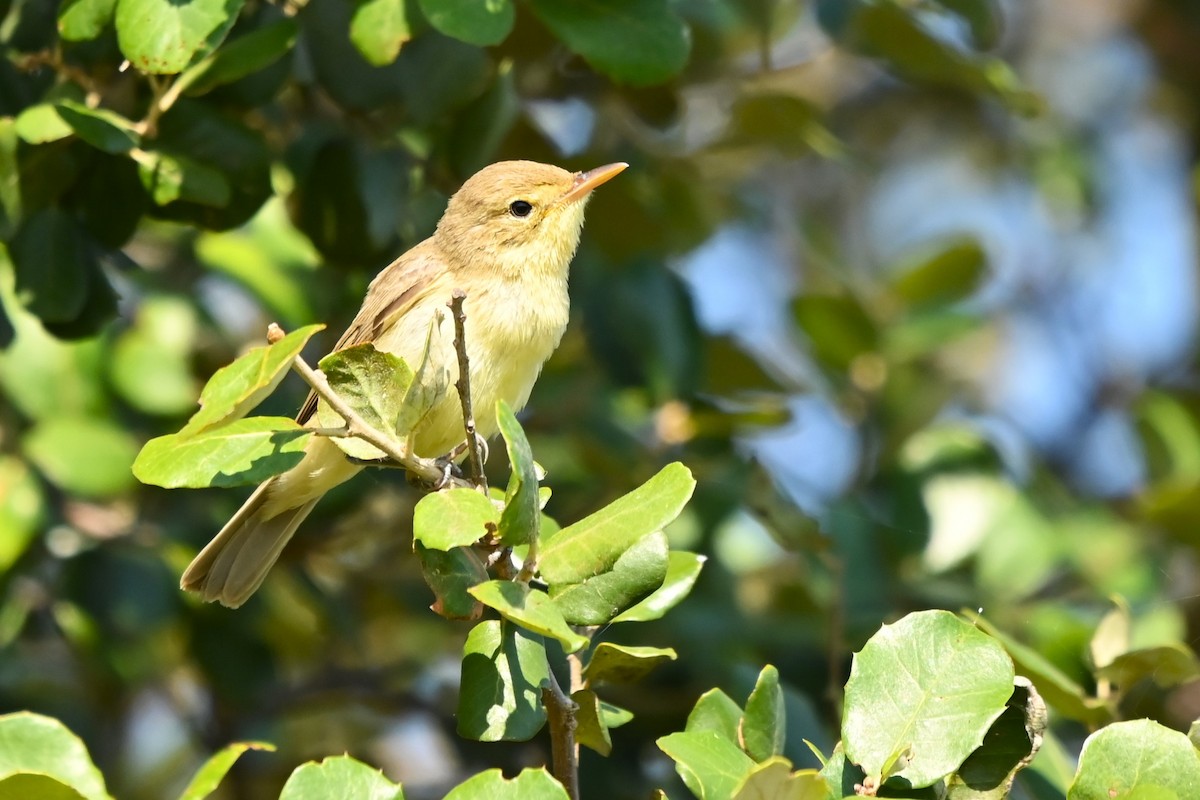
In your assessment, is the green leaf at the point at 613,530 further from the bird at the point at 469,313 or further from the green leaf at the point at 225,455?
the bird at the point at 469,313

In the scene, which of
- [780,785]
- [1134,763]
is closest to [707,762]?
[780,785]

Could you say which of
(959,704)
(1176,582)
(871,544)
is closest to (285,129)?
(871,544)

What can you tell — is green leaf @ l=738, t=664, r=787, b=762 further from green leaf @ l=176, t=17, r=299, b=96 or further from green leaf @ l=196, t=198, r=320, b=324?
green leaf @ l=196, t=198, r=320, b=324

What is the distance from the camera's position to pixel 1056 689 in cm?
256

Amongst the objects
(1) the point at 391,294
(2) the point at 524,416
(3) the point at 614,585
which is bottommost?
(2) the point at 524,416

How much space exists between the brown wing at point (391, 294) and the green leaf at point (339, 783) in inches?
58.6

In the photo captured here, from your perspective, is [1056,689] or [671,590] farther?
[1056,689]

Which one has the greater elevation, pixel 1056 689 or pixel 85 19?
pixel 85 19

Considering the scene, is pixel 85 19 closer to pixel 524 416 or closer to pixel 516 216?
pixel 516 216

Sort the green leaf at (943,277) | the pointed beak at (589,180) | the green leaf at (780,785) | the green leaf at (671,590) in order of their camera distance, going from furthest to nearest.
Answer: the green leaf at (943,277), the pointed beak at (589,180), the green leaf at (671,590), the green leaf at (780,785)

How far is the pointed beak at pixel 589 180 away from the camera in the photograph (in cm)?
336

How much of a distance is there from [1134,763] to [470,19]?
1598mm

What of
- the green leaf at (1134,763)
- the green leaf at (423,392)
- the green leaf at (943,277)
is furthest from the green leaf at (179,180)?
the green leaf at (943,277)

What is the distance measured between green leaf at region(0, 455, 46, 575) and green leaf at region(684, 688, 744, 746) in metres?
2.03
